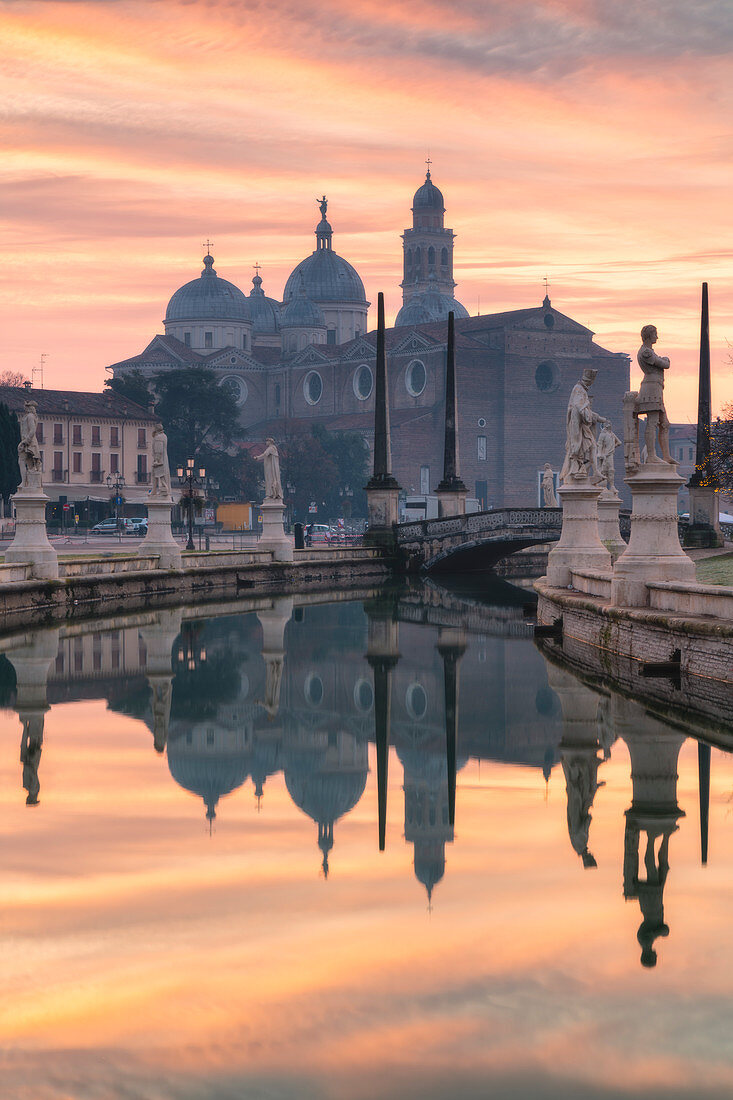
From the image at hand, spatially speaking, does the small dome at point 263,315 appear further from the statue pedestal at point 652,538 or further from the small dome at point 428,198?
the statue pedestal at point 652,538

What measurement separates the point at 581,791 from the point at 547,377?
101623 millimetres

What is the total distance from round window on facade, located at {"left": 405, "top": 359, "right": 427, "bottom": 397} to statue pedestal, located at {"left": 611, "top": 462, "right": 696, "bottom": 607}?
90257mm

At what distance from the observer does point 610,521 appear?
103 ft

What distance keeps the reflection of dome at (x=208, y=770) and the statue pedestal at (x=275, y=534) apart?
24695 millimetres

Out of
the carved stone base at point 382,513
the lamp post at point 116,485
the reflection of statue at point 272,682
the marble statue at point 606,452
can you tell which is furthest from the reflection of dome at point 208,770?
the lamp post at point 116,485

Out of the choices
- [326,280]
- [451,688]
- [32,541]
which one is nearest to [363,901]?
[451,688]

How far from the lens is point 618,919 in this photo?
7.07 metres

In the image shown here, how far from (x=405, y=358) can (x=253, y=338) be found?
1358 inches

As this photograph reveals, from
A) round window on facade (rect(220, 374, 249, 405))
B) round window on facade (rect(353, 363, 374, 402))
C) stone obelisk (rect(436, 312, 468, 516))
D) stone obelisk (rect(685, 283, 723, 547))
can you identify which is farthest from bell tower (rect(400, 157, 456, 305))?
stone obelisk (rect(685, 283, 723, 547))

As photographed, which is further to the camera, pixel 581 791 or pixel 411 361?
pixel 411 361

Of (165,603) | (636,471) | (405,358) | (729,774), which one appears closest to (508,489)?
(405,358)

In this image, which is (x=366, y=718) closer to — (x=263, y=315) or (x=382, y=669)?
(x=382, y=669)

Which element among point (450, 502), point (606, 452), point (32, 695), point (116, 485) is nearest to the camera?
point (32, 695)

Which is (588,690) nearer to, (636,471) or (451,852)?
(636,471)
